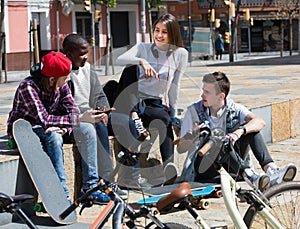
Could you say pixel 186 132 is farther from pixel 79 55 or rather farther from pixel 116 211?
pixel 116 211

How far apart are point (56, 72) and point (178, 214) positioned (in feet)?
4.58

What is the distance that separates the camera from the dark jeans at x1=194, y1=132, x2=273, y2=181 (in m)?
5.49

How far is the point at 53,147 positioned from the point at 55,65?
625 mm

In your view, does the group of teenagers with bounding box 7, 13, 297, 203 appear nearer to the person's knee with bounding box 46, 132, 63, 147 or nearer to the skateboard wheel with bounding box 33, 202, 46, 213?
the person's knee with bounding box 46, 132, 63, 147

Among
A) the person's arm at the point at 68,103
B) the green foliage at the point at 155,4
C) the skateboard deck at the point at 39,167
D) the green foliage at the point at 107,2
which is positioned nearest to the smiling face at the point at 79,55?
the person's arm at the point at 68,103

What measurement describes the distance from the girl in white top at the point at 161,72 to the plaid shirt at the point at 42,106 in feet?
1.70

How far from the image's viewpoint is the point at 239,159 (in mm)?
5289

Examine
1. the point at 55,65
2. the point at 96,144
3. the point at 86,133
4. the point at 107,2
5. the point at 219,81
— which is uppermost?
the point at 107,2

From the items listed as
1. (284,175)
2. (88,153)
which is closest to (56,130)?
(88,153)

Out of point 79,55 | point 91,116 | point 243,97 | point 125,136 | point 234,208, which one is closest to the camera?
point 234,208

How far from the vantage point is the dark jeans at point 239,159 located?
18.0ft

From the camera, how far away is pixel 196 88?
571cm

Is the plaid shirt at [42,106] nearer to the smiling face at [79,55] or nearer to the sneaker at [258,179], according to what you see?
the smiling face at [79,55]

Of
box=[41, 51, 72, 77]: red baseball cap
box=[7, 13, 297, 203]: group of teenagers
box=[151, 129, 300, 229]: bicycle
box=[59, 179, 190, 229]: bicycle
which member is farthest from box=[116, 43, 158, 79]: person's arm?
box=[59, 179, 190, 229]: bicycle
